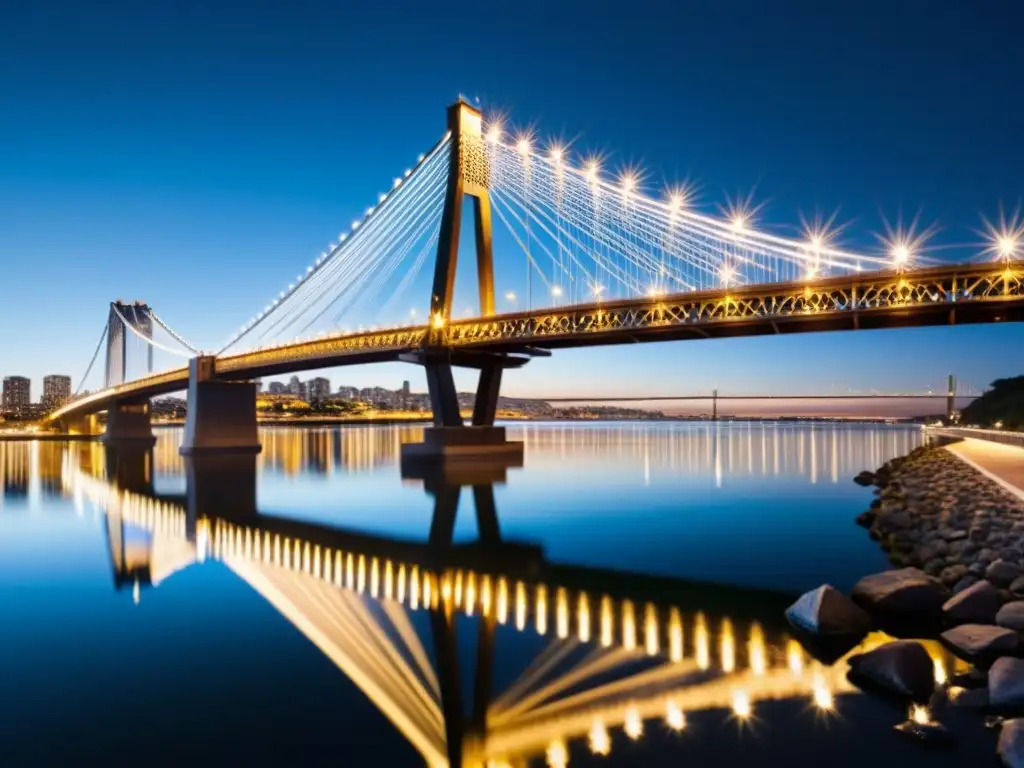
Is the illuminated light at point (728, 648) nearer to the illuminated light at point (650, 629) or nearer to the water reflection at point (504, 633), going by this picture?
the water reflection at point (504, 633)

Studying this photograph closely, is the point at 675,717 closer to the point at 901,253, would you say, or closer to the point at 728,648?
the point at 728,648

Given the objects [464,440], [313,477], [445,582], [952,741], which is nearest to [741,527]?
[445,582]

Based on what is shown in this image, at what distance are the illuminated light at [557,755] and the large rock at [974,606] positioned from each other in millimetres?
5472

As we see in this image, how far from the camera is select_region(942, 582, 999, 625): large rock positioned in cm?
884

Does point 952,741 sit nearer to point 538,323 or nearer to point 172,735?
point 172,735

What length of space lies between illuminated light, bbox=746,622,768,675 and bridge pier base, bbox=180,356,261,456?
4646 centimetres

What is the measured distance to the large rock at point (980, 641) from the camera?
7851 mm

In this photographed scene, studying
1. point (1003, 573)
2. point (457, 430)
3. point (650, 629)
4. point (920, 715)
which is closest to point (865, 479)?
point (457, 430)

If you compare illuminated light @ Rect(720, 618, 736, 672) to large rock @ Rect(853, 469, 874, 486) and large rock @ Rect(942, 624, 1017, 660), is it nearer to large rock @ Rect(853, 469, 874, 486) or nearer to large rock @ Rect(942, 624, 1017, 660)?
large rock @ Rect(942, 624, 1017, 660)

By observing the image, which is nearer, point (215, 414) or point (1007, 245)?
point (1007, 245)

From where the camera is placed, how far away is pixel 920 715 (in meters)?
6.65

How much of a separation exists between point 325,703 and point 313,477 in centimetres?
2907

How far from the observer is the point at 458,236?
35.0 meters

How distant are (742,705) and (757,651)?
1.77m
